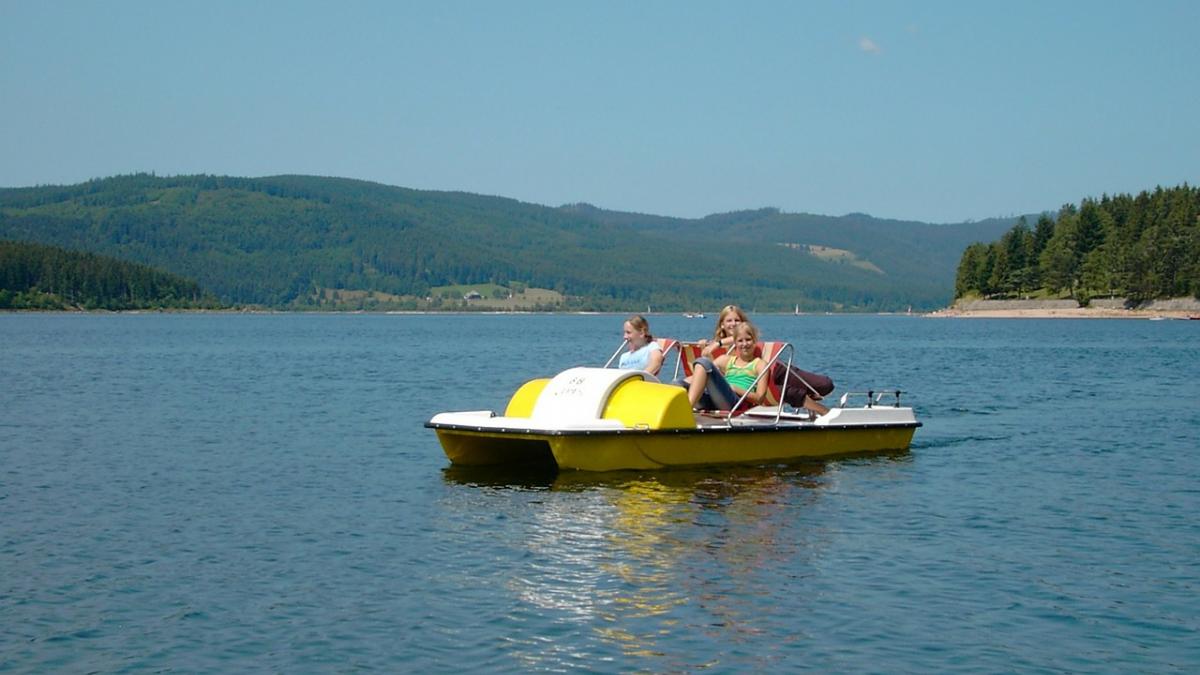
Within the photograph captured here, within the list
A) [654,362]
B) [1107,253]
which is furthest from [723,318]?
[1107,253]

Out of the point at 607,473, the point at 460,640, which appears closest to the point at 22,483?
the point at 607,473

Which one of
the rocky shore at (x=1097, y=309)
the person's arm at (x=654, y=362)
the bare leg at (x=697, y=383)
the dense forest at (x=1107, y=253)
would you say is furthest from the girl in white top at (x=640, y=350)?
the rocky shore at (x=1097, y=309)

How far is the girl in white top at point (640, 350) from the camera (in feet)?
73.8

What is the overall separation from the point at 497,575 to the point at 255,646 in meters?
3.14

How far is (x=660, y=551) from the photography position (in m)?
15.3

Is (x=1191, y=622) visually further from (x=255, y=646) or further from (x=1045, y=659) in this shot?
(x=255, y=646)

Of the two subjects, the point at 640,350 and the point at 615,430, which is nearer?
the point at 615,430

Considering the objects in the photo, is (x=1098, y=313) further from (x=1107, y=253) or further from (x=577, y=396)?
(x=577, y=396)

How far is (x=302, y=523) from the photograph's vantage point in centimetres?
1727

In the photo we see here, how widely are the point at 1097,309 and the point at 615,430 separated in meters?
170

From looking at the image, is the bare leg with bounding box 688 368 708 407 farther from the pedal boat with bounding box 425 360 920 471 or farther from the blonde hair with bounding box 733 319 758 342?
the blonde hair with bounding box 733 319 758 342

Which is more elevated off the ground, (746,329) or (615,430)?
(746,329)

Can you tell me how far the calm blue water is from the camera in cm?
1159

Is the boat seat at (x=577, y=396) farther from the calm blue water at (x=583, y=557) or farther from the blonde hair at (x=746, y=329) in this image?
the blonde hair at (x=746, y=329)
